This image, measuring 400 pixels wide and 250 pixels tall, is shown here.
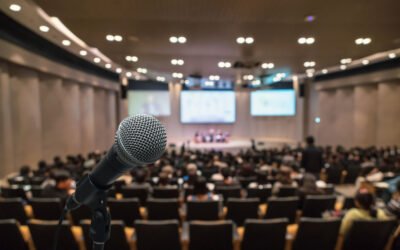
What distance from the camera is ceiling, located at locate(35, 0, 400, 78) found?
5684mm

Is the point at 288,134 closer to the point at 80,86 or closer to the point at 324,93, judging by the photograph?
the point at 324,93

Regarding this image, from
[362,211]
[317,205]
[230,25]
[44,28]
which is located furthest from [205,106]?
[362,211]

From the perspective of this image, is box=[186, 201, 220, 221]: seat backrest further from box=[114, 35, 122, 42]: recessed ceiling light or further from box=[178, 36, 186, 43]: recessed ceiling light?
box=[114, 35, 122, 42]: recessed ceiling light

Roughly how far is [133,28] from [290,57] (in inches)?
276

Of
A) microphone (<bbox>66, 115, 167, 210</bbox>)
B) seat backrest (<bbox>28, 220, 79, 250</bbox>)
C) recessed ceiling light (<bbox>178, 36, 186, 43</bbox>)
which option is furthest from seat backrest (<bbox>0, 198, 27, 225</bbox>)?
recessed ceiling light (<bbox>178, 36, 186, 43</bbox>)

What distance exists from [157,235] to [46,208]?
89.0 inches

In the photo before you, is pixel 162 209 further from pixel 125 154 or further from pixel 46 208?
pixel 125 154

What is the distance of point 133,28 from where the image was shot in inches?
288

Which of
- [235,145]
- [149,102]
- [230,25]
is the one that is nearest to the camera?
[230,25]

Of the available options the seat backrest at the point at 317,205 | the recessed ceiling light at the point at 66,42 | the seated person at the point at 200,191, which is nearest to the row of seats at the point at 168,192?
the seated person at the point at 200,191

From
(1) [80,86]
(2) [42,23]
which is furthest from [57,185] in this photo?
(1) [80,86]

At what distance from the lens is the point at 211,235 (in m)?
3.40

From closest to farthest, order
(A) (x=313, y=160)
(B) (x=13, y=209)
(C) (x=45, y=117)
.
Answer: (B) (x=13, y=209) → (A) (x=313, y=160) → (C) (x=45, y=117)

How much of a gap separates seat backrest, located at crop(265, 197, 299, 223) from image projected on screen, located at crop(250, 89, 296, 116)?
19.3m
